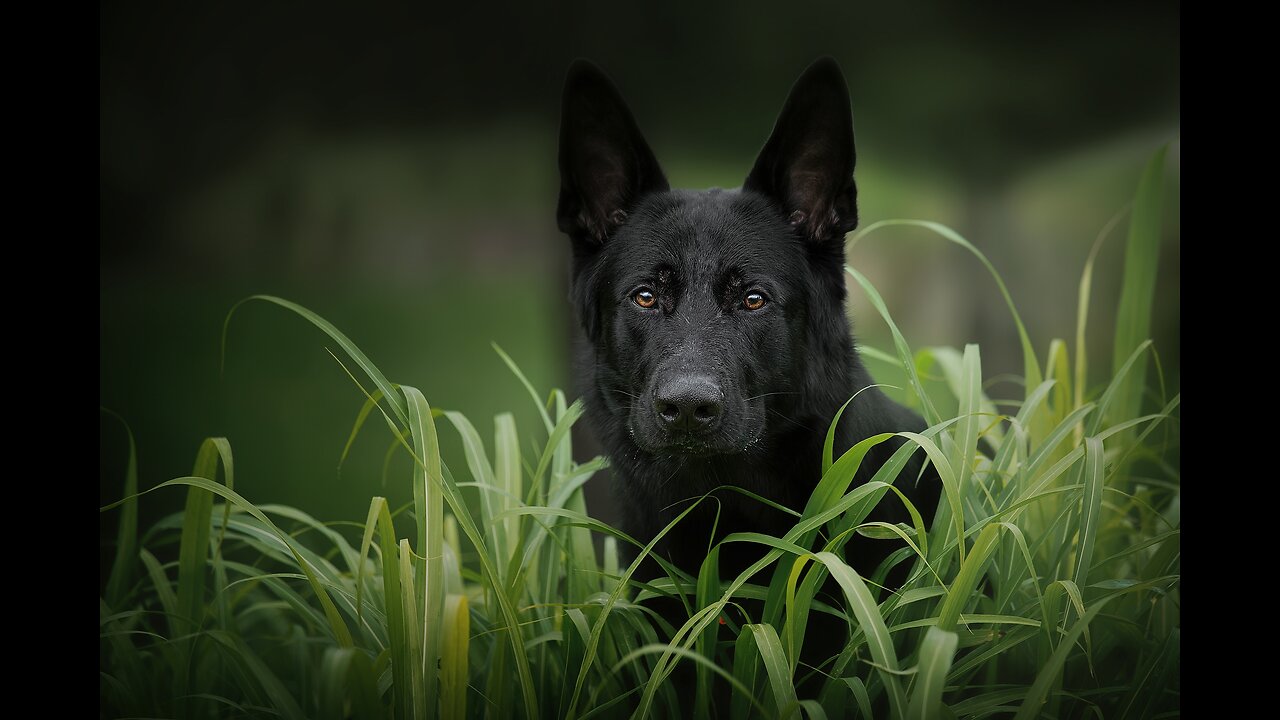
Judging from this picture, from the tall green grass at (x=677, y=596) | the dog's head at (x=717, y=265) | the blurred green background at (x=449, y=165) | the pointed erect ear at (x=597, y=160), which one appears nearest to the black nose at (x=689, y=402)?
the dog's head at (x=717, y=265)

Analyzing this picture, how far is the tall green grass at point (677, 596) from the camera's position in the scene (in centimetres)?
165

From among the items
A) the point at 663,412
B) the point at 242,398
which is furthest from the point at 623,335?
the point at 242,398

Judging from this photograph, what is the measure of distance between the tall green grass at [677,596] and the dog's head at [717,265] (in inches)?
7.6

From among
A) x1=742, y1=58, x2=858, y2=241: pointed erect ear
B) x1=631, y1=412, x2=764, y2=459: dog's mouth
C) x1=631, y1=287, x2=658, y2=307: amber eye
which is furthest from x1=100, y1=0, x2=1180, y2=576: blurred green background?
x1=631, y1=412, x2=764, y2=459: dog's mouth

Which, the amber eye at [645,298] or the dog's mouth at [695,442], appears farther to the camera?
the amber eye at [645,298]

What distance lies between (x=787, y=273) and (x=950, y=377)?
3.20ft

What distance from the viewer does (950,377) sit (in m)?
2.66

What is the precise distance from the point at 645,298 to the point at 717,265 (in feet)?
0.61

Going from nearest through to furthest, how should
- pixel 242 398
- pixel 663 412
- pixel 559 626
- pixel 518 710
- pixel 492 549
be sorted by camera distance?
pixel 663 412 < pixel 518 710 < pixel 559 626 < pixel 492 549 < pixel 242 398

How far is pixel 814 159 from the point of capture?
195 cm

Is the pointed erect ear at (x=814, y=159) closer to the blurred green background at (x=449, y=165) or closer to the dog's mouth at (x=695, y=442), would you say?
the blurred green background at (x=449, y=165)

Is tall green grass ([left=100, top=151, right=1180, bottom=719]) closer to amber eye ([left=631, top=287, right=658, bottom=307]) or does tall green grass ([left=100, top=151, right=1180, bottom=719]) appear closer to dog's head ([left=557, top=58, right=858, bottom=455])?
dog's head ([left=557, top=58, right=858, bottom=455])

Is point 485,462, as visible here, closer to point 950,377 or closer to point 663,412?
point 663,412

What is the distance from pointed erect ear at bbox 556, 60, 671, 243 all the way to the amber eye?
0.23 m
